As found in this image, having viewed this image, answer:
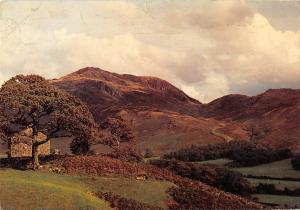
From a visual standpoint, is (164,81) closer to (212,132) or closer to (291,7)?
(212,132)

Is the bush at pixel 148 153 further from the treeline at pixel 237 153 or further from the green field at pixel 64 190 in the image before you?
the green field at pixel 64 190

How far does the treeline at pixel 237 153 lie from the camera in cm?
3181

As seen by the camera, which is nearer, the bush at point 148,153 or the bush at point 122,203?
the bush at point 122,203

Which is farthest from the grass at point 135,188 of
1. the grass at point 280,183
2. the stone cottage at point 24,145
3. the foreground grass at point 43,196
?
the stone cottage at point 24,145

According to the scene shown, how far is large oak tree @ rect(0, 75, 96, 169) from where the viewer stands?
3006cm

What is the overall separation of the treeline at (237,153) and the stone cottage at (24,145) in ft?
23.3

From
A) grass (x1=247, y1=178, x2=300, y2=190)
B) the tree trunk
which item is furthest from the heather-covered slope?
grass (x1=247, y1=178, x2=300, y2=190)

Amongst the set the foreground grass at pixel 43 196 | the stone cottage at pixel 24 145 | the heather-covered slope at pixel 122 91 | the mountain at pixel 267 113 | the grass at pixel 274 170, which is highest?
the heather-covered slope at pixel 122 91

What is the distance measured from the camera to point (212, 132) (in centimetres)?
3262

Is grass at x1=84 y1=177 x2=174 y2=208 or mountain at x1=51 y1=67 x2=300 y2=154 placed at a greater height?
mountain at x1=51 y1=67 x2=300 y2=154

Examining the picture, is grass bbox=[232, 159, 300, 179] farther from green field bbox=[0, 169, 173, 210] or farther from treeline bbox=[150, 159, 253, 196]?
green field bbox=[0, 169, 173, 210]

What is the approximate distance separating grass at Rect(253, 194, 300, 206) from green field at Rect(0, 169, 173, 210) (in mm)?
4524

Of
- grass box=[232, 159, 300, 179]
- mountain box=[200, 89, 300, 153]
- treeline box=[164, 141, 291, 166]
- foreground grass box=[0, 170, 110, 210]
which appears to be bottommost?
foreground grass box=[0, 170, 110, 210]

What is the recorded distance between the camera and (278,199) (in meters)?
29.8
